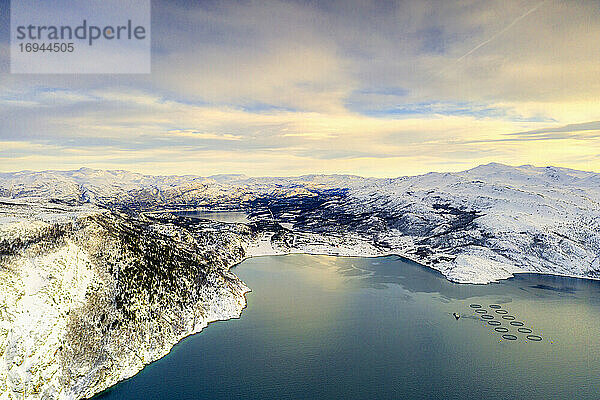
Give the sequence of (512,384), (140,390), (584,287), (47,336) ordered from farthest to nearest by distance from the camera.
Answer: (584,287) < (512,384) < (140,390) < (47,336)

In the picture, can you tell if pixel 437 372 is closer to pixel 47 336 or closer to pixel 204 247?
pixel 47 336

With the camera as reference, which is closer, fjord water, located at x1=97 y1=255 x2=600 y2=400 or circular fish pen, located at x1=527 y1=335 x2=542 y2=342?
fjord water, located at x1=97 y1=255 x2=600 y2=400

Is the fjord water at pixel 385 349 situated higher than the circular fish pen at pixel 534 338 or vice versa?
the fjord water at pixel 385 349

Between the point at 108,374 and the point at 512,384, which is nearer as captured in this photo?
the point at 108,374

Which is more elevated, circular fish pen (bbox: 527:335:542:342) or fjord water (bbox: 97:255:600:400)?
fjord water (bbox: 97:255:600:400)

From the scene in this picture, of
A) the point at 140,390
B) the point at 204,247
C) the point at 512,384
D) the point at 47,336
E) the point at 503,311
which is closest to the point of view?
the point at 47,336

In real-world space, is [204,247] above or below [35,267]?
below

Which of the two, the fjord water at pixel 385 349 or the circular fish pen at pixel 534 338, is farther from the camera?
the circular fish pen at pixel 534 338

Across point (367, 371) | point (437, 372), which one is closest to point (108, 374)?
point (367, 371)
